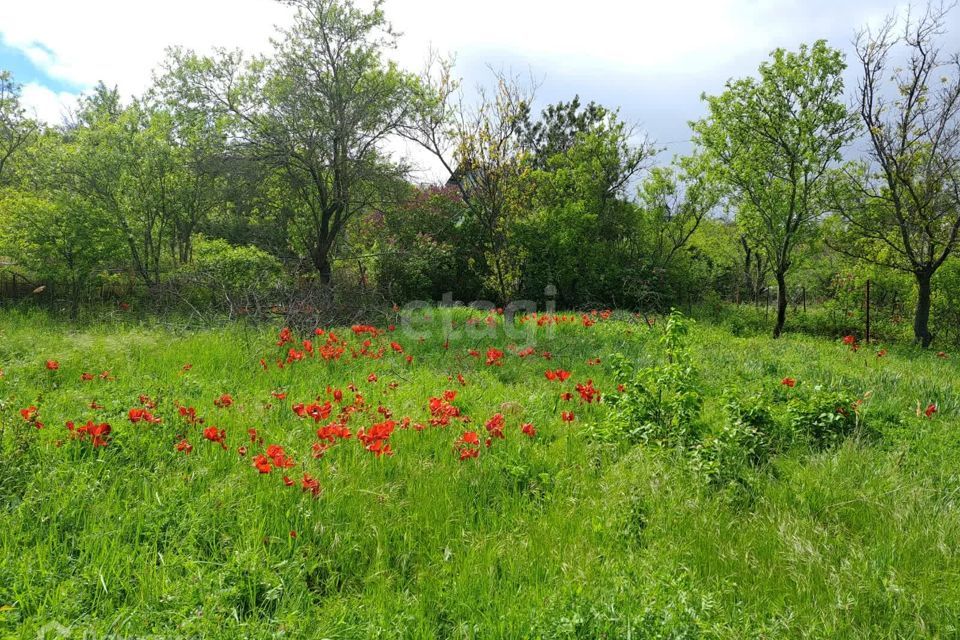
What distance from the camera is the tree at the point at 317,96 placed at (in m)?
12.6

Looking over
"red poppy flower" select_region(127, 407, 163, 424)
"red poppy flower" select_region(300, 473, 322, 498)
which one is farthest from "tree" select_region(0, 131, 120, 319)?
"red poppy flower" select_region(300, 473, 322, 498)

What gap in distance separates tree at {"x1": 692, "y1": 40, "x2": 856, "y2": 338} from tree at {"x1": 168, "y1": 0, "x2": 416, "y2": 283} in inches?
374

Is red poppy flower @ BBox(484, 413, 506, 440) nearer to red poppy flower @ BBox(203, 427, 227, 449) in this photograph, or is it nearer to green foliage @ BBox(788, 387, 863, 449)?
red poppy flower @ BBox(203, 427, 227, 449)

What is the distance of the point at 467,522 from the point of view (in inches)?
114

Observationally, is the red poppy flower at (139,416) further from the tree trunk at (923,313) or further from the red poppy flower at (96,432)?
the tree trunk at (923,313)

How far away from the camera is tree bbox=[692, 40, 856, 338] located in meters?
12.9

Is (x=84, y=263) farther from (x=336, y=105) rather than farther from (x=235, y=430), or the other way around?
(x=235, y=430)

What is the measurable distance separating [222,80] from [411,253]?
7011mm

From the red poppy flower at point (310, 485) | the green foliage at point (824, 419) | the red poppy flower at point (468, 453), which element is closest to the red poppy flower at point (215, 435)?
the red poppy flower at point (310, 485)

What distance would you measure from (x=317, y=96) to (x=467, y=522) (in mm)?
12723

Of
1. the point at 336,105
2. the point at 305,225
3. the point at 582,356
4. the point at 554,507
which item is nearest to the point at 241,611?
the point at 554,507

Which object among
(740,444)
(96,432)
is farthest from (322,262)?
(740,444)

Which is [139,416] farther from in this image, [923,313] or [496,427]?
[923,313]

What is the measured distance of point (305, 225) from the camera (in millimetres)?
16547
